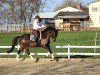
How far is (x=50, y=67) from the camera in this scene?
17.8m

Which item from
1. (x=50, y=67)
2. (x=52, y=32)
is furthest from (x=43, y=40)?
(x=50, y=67)

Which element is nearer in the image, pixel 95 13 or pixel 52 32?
pixel 52 32

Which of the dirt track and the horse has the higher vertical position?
the horse

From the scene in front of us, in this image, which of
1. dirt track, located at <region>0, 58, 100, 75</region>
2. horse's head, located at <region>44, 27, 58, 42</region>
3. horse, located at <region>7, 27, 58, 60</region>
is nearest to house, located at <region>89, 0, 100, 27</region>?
horse, located at <region>7, 27, 58, 60</region>

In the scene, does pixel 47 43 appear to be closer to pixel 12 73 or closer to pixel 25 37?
pixel 25 37

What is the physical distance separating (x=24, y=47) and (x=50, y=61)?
1635 millimetres

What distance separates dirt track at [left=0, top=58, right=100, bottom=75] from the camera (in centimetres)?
1608

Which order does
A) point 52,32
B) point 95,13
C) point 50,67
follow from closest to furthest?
1. point 50,67
2. point 52,32
3. point 95,13

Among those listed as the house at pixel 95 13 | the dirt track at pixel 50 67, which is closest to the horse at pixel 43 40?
the dirt track at pixel 50 67

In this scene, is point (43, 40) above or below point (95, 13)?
above

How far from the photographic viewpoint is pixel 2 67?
721 inches

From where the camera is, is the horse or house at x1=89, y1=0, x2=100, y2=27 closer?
the horse

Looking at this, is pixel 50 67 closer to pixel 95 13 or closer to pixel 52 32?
pixel 52 32

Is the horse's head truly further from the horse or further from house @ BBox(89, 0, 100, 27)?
house @ BBox(89, 0, 100, 27)
